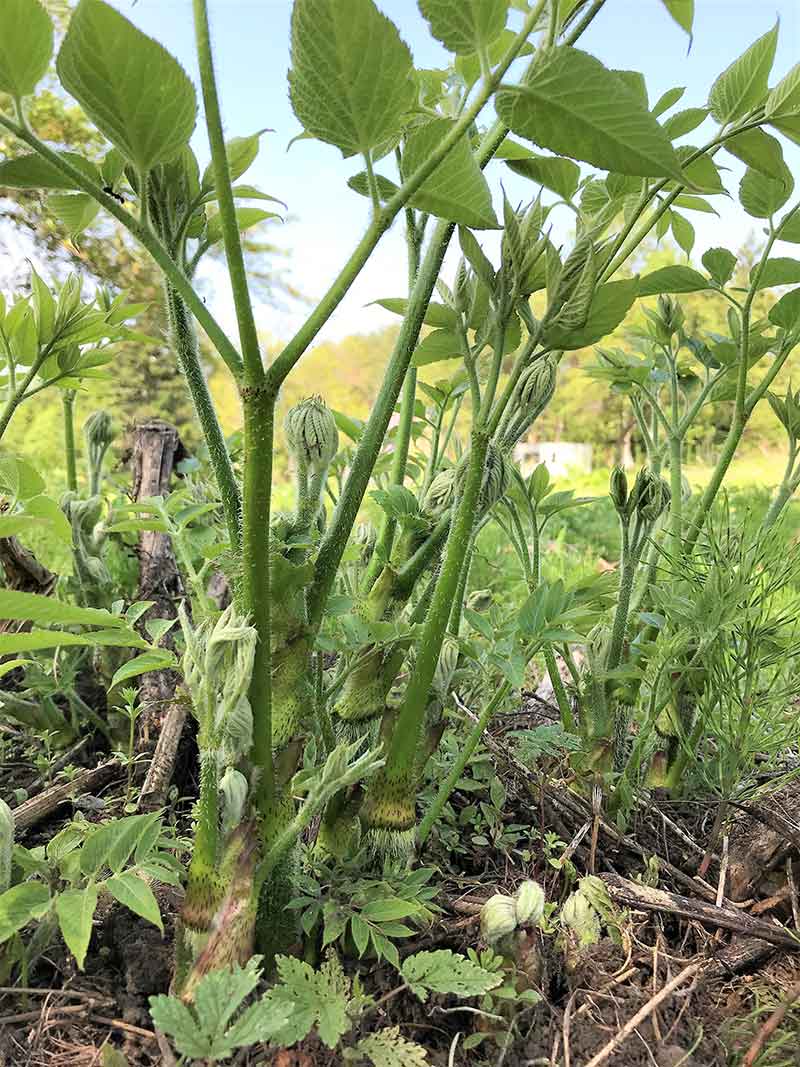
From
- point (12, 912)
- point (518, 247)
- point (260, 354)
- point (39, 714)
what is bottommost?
point (39, 714)

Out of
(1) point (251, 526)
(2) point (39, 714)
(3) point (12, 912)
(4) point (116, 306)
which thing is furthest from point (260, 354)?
(2) point (39, 714)

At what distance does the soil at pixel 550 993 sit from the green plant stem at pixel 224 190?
592 mm

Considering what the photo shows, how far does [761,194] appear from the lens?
104 centimetres

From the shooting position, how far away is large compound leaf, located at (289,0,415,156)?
544mm

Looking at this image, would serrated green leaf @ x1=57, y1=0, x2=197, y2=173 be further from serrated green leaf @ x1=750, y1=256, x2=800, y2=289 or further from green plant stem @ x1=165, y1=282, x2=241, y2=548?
serrated green leaf @ x1=750, y1=256, x2=800, y2=289

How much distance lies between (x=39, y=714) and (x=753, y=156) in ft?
4.27

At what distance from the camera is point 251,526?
0.64 meters

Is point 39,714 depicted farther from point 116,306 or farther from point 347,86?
point 347,86

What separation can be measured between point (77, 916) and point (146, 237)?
54 centimetres

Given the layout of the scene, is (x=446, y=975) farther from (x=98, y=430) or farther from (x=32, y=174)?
(x=98, y=430)

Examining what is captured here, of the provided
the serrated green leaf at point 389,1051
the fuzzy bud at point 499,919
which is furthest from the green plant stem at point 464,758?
Result: the serrated green leaf at point 389,1051

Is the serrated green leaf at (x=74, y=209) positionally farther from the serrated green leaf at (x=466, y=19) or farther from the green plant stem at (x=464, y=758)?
the green plant stem at (x=464, y=758)

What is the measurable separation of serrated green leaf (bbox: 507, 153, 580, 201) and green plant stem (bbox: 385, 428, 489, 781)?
271mm

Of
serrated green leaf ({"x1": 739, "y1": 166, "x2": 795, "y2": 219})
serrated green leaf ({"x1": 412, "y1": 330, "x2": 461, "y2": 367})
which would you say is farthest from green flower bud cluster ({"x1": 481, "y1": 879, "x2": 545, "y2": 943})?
serrated green leaf ({"x1": 739, "y1": 166, "x2": 795, "y2": 219})
